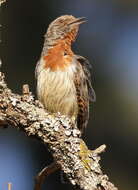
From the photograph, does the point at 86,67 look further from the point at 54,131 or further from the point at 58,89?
the point at 54,131

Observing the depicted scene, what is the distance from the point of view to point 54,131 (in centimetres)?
700

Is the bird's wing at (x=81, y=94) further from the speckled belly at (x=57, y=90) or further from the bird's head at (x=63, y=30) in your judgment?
the bird's head at (x=63, y=30)

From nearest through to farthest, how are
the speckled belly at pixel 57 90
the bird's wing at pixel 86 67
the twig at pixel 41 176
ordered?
the twig at pixel 41 176
the speckled belly at pixel 57 90
the bird's wing at pixel 86 67

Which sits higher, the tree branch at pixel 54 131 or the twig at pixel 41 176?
the tree branch at pixel 54 131

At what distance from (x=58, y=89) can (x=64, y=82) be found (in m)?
0.10

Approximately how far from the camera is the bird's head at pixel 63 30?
960cm

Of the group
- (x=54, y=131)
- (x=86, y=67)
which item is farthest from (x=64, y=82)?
(x=54, y=131)

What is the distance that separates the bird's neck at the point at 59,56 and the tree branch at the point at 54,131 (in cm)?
204

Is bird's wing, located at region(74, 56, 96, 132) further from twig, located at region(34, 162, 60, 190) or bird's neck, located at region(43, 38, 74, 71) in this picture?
twig, located at region(34, 162, 60, 190)

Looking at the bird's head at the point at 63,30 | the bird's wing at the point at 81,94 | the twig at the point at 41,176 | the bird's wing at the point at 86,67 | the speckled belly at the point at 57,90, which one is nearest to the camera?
the twig at the point at 41,176

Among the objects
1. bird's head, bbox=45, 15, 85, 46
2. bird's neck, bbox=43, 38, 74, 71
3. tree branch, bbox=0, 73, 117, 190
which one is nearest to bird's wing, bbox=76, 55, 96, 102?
bird's neck, bbox=43, 38, 74, 71

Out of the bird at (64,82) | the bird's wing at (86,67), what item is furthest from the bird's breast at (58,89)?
the bird's wing at (86,67)

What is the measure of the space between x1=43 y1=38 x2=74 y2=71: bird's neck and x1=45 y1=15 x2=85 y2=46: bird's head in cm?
6

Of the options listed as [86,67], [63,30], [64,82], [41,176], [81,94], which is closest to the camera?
[41,176]
